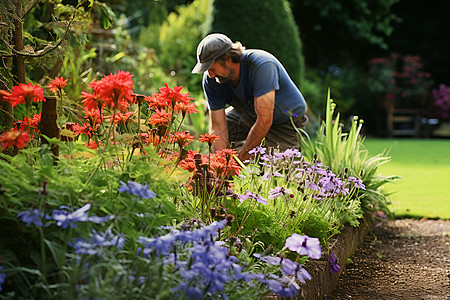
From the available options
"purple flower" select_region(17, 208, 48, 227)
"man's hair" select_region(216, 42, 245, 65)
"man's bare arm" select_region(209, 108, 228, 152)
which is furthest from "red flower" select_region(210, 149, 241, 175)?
"man's bare arm" select_region(209, 108, 228, 152)

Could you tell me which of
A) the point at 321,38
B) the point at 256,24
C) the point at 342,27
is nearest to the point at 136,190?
the point at 256,24

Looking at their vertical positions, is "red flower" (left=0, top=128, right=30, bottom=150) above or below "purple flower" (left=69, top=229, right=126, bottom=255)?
above

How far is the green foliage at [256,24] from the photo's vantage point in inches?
322

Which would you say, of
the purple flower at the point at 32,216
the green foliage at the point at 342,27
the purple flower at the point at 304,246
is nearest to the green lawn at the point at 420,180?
the purple flower at the point at 304,246

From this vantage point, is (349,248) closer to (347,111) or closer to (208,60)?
(208,60)

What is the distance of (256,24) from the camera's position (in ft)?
26.9

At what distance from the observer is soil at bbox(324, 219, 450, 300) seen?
2623 millimetres

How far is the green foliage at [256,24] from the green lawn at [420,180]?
2527 mm

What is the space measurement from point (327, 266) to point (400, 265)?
860mm

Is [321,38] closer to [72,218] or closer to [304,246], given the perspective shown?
[304,246]

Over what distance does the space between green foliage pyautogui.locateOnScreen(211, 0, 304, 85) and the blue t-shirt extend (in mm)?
4390

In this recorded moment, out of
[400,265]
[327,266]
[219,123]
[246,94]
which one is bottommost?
[400,265]

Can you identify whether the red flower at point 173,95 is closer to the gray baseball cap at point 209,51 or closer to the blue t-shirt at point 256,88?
the gray baseball cap at point 209,51

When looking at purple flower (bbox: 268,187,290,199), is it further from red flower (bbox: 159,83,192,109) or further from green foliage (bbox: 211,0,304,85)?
green foliage (bbox: 211,0,304,85)
